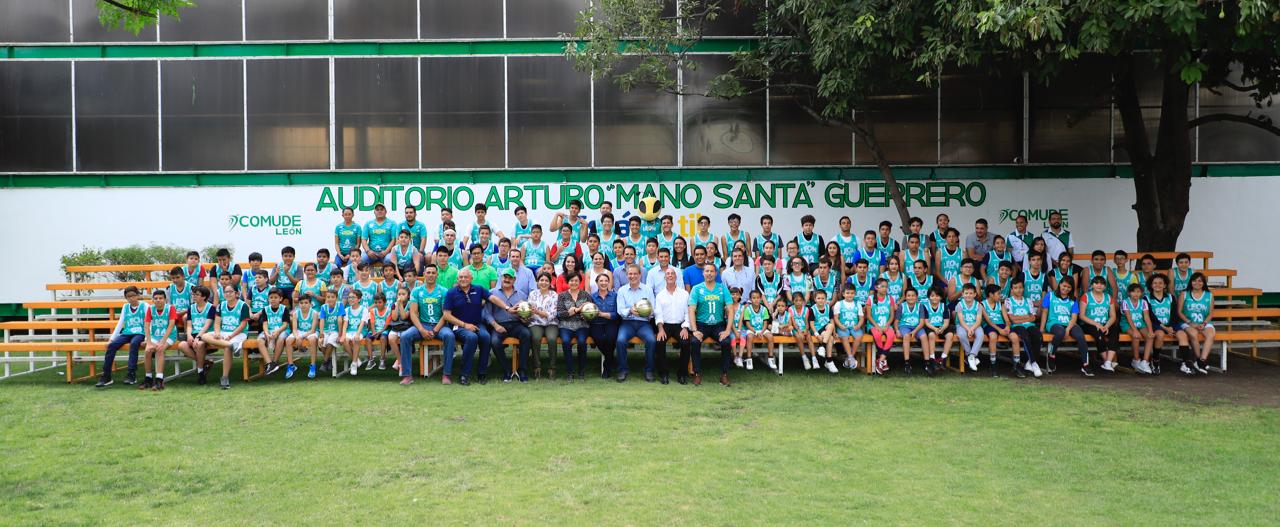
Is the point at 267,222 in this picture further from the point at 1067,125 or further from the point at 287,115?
the point at 1067,125

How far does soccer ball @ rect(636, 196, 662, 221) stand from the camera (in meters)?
14.0

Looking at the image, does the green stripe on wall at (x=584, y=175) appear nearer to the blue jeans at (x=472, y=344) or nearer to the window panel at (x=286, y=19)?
the window panel at (x=286, y=19)

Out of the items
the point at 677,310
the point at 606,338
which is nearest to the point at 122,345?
the point at 606,338

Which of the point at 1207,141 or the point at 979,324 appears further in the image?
the point at 1207,141

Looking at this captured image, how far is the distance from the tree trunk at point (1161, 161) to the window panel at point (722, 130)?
213 inches

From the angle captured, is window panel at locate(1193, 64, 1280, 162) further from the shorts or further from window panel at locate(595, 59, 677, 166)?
window panel at locate(595, 59, 677, 166)

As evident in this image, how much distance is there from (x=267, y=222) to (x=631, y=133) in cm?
612

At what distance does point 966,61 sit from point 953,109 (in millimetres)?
5093

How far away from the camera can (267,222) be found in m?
15.6

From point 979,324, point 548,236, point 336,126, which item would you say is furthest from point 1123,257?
point 336,126

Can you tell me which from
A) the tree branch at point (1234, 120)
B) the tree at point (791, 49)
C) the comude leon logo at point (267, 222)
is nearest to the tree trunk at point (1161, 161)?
the tree branch at point (1234, 120)

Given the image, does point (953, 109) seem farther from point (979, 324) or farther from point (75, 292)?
point (75, 292)

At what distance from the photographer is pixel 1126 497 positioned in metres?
5.95

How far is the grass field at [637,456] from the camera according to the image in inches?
226
